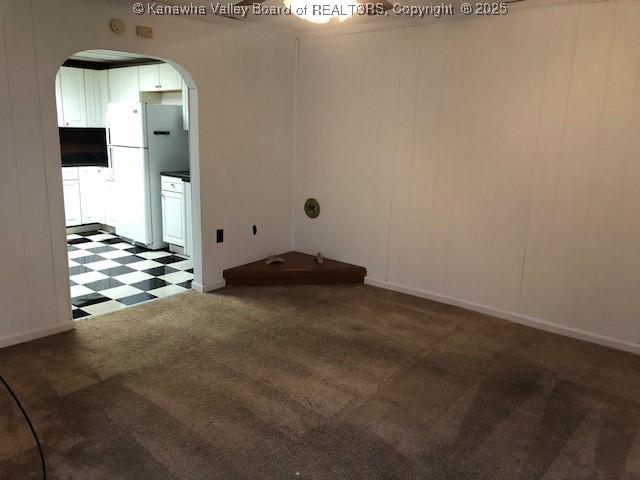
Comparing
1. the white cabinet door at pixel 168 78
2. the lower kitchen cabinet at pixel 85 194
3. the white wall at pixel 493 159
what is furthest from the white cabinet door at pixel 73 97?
the white wall at pixel 493 159

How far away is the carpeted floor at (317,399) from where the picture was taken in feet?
6.96

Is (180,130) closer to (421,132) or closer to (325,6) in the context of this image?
(421,132)

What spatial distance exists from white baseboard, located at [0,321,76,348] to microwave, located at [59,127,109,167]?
127 inches

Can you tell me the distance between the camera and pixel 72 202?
20.5ft

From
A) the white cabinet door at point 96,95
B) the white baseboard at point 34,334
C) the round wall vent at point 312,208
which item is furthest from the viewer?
the white cabinet door at point 96,95

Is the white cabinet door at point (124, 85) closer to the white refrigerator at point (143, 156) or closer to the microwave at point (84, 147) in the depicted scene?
the microwave at point (84, 147)

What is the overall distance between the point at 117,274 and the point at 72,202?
83.3 inches

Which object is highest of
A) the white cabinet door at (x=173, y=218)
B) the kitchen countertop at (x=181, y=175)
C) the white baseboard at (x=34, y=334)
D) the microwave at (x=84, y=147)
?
the microwave at (x=84, y=147)

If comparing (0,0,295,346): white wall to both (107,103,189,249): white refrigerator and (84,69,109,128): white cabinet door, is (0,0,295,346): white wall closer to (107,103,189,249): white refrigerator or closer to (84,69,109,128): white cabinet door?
(107,103,189,249): white refrigerator

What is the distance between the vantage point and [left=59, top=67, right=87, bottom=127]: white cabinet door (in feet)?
20.1

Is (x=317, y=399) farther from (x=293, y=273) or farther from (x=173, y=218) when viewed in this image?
(x=173, y=218)

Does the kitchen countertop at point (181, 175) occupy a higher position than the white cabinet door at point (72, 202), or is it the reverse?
the kitchen countertop at point (181, 175)

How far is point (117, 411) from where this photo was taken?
8.05 ft

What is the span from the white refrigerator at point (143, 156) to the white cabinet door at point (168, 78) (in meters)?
0.30
